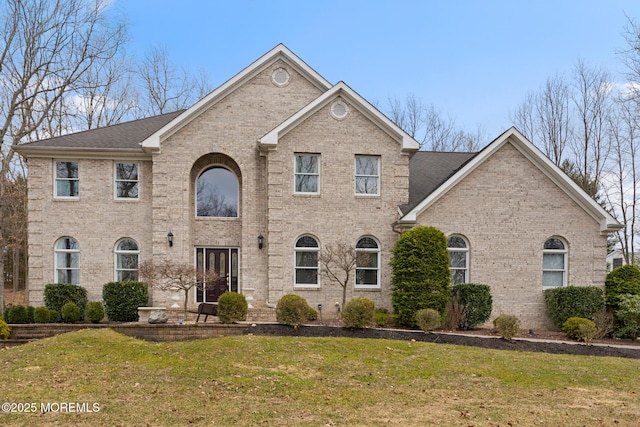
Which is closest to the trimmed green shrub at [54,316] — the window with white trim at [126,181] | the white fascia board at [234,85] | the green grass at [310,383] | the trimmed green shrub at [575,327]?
the green grass at [310,383]

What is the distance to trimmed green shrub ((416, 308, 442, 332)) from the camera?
43.6 feet

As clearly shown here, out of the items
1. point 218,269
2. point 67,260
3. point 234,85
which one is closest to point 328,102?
point 234,85

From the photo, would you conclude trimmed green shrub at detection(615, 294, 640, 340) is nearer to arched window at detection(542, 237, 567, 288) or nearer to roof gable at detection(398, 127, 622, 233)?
arched window at detection(542, 237, 567, 288)

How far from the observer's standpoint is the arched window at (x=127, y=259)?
1752cm

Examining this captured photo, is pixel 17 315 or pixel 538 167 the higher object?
pixel 538 167

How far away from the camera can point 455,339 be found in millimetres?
12773

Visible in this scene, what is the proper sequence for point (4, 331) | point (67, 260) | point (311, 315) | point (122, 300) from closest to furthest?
point (4, 331)
point (311, 315)
point (122, 300)
point (67, 260)

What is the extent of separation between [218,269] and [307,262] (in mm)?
3648

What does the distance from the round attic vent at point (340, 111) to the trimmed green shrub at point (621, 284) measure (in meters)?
11.1

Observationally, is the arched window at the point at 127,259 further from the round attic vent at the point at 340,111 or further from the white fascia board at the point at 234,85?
the round attic vent at the point at 340,111

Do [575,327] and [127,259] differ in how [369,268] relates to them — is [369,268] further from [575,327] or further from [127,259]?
[127,259]

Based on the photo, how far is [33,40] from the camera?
2173 centimetres

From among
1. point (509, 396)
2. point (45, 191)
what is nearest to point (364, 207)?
point (509, 396)

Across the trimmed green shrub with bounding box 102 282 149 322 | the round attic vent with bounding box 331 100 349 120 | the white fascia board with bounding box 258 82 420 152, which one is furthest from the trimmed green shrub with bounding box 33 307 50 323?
the round attic vent with bounding box 331 100 349 120
